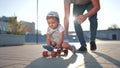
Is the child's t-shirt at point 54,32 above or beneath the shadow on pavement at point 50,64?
above

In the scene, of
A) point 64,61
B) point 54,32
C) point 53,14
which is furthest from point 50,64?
point 54,32

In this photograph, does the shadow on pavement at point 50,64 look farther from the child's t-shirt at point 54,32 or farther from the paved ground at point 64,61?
the child's t-shirt at point 54,32

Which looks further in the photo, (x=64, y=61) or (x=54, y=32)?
(x=54, y=32)

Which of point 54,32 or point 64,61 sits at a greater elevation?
point 54,32

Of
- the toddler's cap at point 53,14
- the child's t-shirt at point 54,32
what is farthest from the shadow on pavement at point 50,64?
the child's t-shirt at point 54,32

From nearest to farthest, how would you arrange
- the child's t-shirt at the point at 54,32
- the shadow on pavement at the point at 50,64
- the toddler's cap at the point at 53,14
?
the shadow on pavement at the point at 50,64 → the toddler's cap at the point at 53,14 → the child's t-shirt at the point at 54,32

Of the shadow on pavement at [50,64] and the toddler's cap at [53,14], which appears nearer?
the shadow on pavement at [50,64]

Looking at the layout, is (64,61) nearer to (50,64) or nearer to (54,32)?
(50,64)

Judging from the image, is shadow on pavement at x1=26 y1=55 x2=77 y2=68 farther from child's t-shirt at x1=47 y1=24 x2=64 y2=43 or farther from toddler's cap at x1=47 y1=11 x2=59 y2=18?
child's t-shirt at x1=47 y1=24 x2=64 y2=43

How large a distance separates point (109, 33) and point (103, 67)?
73.9 m

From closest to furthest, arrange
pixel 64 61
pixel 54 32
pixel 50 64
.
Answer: pixel 50 64, pixel 64 61, pixel 54 32

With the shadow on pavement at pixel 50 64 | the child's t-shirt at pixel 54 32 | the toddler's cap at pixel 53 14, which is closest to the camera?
the shadow on pavement at pixel 50 64

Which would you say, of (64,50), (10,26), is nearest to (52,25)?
(64,50)

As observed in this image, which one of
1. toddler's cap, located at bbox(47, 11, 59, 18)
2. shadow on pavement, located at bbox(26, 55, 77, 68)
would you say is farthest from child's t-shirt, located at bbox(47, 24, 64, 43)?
shadow on pavement, located at bbox(26, 55, 77, 68)
